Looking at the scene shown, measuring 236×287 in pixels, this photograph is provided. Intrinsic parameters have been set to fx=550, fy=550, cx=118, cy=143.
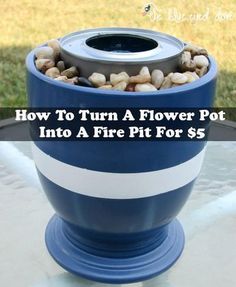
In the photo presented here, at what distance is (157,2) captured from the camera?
4805 millimetres

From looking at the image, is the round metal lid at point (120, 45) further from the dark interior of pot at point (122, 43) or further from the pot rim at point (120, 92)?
the pot rim at point (120, 92)

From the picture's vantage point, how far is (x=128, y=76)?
4.98ft

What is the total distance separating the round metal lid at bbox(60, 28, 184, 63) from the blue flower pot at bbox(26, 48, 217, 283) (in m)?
0.13

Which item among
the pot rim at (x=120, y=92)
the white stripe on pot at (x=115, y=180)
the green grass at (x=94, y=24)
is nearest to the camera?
the pot rim at (x=120, y=92)

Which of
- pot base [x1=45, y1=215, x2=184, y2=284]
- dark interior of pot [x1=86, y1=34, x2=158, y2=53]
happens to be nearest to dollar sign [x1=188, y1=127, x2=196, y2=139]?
dark interior of pot [x1=86, y1=34, x2=158, y2=53]

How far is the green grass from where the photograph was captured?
3.72m

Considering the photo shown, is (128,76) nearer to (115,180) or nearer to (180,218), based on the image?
(115,180)

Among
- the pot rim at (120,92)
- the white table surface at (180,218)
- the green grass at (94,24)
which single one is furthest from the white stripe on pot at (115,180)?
the green grass at (94,24)

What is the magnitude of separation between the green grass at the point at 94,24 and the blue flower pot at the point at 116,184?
1809mm

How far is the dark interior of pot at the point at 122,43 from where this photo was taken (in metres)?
1.70

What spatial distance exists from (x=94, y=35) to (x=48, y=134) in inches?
14.7

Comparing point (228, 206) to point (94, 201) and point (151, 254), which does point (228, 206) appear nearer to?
point (151, 254)

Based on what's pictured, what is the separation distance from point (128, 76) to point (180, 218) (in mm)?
745

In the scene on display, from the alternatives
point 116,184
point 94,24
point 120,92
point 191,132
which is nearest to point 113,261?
point 116,184
